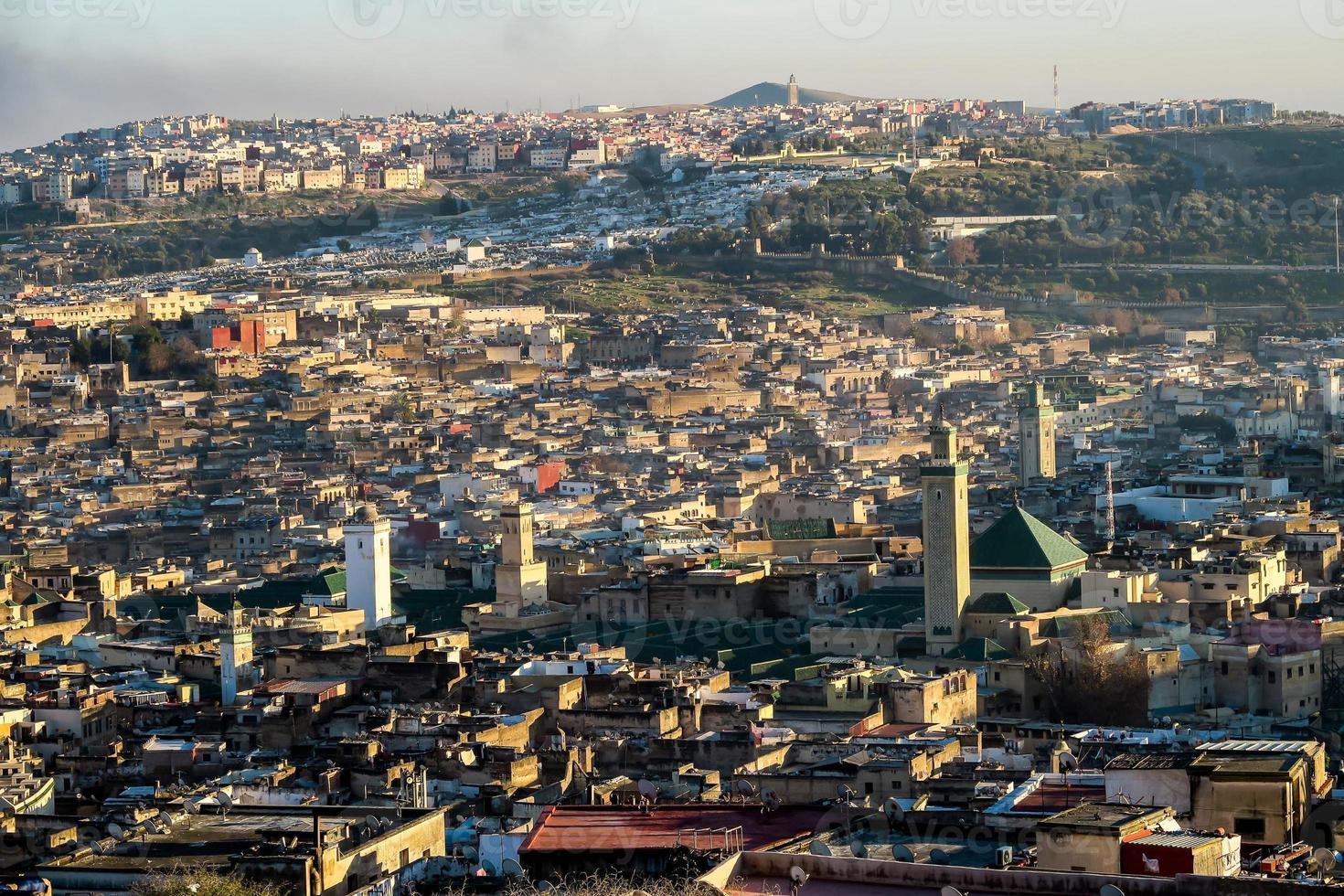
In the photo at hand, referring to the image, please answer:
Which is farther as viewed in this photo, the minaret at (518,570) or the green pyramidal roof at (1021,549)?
the minaret at (518,570)

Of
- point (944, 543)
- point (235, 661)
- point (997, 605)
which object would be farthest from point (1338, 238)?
point (235, 661)

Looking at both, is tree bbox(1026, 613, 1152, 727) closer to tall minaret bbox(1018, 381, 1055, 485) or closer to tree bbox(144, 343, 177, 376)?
tall minaret bbox(1018, 381, 1055, 485)

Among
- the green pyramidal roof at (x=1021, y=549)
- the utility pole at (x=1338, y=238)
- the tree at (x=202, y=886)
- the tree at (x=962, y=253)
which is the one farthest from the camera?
the tree at (x=962, y=253)

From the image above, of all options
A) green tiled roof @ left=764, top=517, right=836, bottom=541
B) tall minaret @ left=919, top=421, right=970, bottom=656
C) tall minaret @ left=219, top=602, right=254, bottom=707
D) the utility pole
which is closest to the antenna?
green tiled roof @ left=764, top=517, right=836, bottom=541

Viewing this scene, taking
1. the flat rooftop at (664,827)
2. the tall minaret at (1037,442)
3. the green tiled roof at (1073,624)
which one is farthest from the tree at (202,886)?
the tall minaret at (1037,442)

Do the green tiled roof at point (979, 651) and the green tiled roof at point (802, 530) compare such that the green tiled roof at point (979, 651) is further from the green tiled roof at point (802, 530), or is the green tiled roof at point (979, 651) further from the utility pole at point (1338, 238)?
the utility pole at point (1338, 238)

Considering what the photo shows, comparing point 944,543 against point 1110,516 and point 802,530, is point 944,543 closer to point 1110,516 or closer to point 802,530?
point 1110,516
